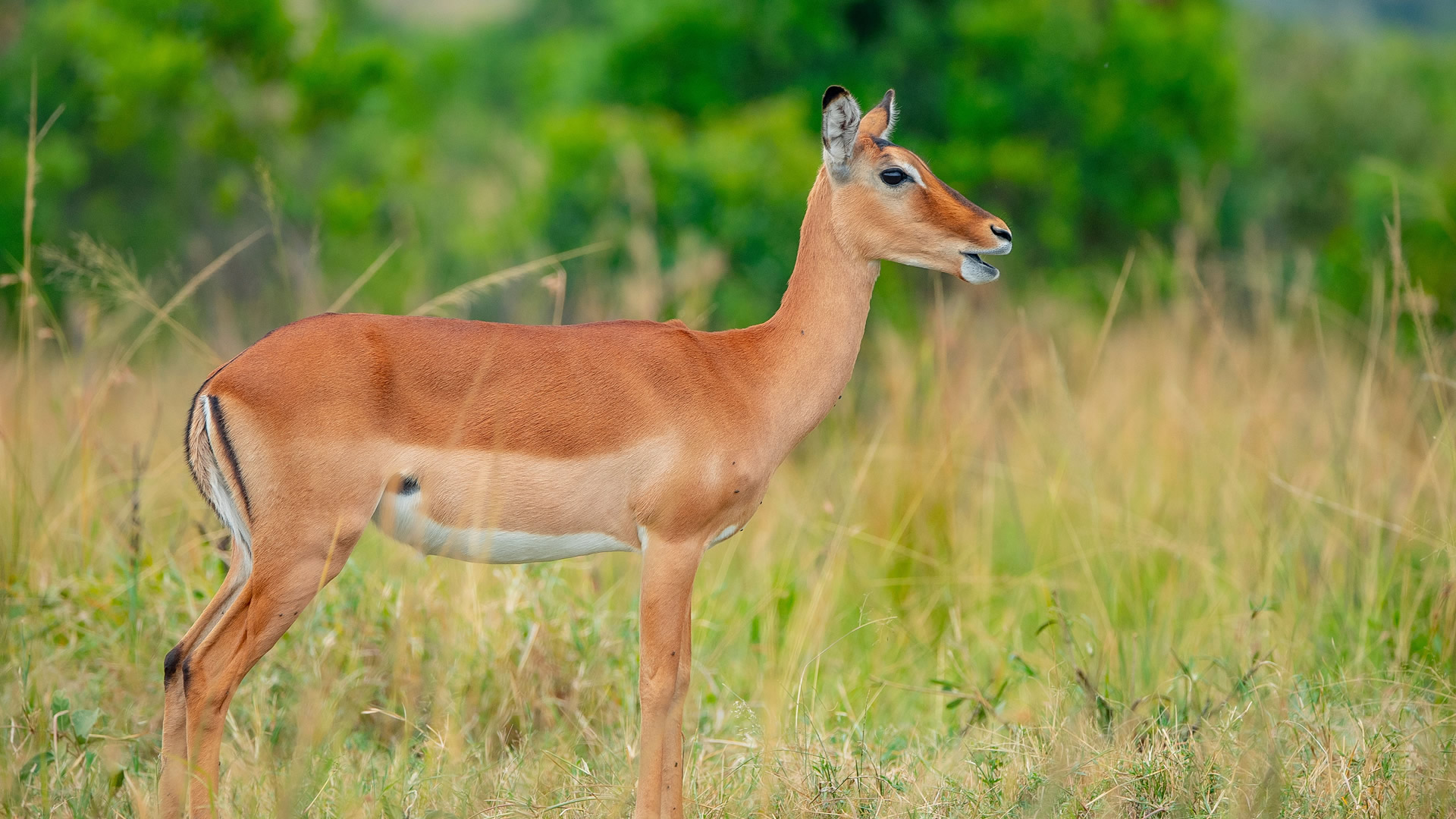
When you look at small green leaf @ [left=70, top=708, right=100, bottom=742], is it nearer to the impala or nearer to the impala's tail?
the impala

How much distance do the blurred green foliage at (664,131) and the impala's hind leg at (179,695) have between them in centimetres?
560

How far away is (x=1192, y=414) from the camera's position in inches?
243

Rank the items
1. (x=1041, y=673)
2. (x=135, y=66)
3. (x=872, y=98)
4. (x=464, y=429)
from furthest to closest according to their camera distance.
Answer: (x=872, y=98)
(x=135, y=66)
(x=1041, y=673)
(x=464, y=429)

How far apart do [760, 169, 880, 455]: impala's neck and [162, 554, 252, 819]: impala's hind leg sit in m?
1.46

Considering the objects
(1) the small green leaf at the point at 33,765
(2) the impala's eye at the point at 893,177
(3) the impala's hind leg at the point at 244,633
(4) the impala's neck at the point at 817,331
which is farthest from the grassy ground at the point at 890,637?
(2) the impala's eye at the point at 893,177

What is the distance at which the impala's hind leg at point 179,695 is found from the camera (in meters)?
3.23

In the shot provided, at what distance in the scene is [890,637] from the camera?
510cm

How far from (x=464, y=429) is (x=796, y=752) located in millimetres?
1382

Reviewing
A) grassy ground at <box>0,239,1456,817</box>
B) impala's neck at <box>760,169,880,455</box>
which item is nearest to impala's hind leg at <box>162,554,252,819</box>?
grassy ground at <box>0,239,1456,817</box>

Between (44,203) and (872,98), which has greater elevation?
(872,98)

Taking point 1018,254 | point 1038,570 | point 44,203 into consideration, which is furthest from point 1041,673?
point 44,203

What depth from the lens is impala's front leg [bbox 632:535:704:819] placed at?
3.21 metres

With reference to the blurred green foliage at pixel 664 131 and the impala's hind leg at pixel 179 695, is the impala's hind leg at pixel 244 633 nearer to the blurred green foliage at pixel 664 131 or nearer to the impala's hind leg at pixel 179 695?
the impala's hind leg at pixel 179 695

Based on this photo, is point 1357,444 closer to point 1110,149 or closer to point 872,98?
point 872,98
